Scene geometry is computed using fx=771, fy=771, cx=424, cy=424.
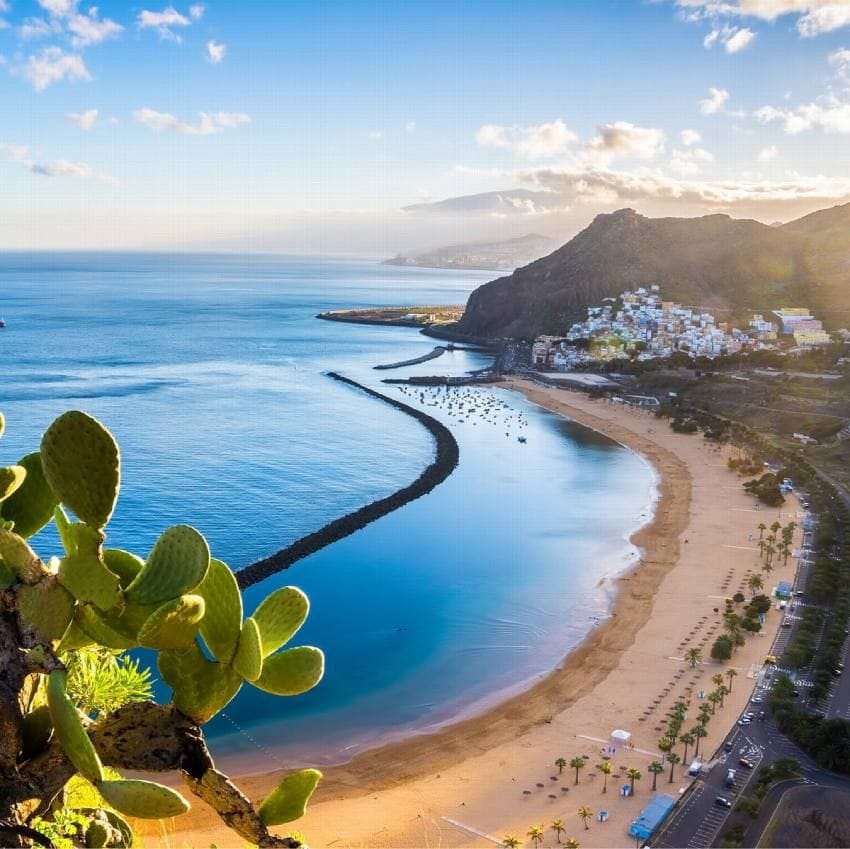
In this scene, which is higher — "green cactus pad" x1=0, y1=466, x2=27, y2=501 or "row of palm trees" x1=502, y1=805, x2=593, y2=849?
"green cactus pad" x1=0, y1=466, x2=27, y2=501

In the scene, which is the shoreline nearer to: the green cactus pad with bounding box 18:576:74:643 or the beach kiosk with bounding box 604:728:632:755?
the beach kiosk with bounding box 604:728:632:755

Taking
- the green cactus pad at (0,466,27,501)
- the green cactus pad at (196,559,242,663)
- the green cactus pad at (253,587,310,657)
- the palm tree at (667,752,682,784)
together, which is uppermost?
the green cactus pad at (0,466,27,501)

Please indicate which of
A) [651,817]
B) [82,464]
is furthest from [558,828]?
[82,464]

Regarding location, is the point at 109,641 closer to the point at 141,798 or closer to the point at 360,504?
the point at 141,798

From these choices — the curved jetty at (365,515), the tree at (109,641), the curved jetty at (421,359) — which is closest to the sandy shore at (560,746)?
the tree at (109,641)

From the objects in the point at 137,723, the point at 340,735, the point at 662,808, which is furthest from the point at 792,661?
the point at 137,723

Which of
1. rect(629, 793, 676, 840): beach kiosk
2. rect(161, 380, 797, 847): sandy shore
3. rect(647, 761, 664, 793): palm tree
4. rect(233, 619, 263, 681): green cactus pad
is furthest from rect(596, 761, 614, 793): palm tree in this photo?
rect(233, 619, 263, 681): green cactus pad

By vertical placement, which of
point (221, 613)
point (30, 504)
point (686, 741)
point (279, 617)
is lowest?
point (686, 741)
